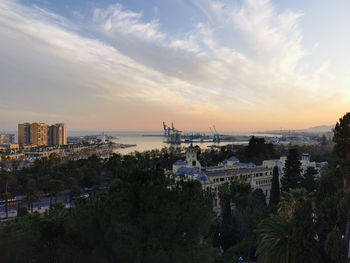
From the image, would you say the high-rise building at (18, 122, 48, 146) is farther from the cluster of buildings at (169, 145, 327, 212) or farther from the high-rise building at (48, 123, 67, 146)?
the cluster of buildings at (169, 145, 327, 212)

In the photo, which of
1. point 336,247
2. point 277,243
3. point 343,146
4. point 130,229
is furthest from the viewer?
point 343,146

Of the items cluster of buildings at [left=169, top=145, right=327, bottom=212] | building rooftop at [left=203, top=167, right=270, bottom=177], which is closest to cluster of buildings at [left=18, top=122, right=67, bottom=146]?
cluster of buildings at [left=169, top=145, right=327, bottom=212]

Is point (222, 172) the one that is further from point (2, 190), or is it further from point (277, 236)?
point (2, 190)

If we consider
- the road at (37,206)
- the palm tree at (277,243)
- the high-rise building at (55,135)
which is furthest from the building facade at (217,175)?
the high-rise building at (55,135)

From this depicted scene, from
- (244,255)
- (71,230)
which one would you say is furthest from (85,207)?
(244,255)

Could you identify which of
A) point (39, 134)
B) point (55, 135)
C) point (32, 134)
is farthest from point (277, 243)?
point (55, 135)

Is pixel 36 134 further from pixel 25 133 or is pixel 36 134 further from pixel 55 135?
pixel 55 135

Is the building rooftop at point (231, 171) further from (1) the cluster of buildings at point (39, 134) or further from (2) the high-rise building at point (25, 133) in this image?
(2) the high-rise building at point (25, 133)
